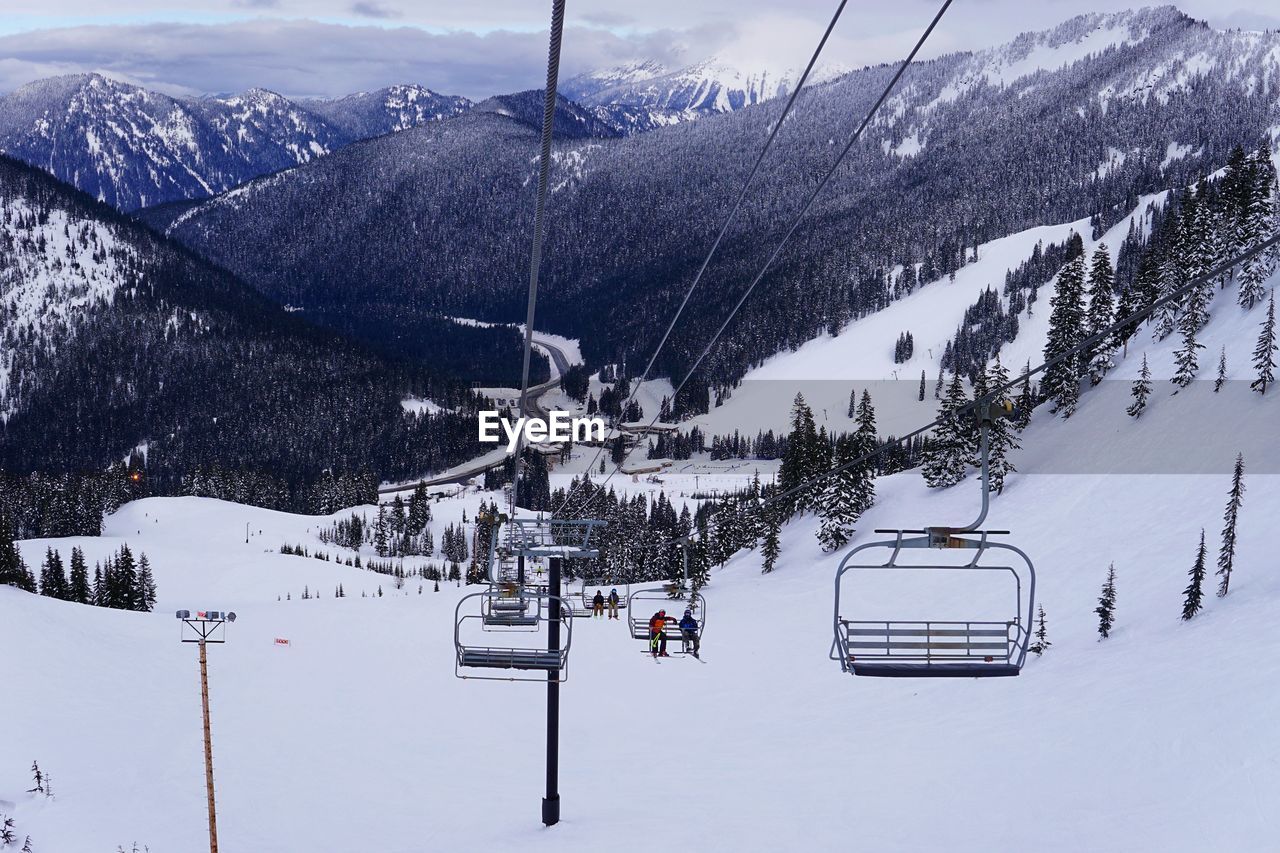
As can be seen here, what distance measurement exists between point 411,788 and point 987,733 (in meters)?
22.6

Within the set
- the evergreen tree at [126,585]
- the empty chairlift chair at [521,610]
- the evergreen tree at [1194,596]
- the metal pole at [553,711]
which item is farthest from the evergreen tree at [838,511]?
the evergreen tree at [126,585]

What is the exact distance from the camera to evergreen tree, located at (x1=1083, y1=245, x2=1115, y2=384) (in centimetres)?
9144

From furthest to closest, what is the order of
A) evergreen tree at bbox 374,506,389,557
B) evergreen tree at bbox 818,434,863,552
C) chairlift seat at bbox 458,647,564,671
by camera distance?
evergreen tree at bbox 374,506,389,557
evergreen tree at bbox 818,434,863,552
chairlift seat at bbox 458,647,564,671

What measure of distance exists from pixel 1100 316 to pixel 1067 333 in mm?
4154

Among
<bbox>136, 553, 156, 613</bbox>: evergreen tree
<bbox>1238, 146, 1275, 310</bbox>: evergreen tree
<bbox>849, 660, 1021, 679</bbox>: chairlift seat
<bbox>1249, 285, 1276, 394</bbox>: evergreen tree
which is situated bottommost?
<bbox>136, 553, 156, 613</bbox>: evergreen tree

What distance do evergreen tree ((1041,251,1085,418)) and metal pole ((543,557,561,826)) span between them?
243 feet

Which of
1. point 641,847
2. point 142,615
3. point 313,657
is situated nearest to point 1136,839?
point 641,847

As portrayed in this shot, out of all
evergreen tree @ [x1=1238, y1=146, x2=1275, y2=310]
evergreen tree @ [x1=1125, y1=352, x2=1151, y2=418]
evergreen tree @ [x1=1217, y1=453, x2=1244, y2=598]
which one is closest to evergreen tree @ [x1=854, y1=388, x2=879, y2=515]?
evergreen tree @ [x1=1125, y1=352, x2=1151, y2=418]

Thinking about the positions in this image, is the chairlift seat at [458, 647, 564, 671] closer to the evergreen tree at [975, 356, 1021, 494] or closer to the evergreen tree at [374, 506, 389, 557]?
the evergreen tree at [975, 356, 1021, 494]

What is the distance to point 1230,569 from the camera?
172ft

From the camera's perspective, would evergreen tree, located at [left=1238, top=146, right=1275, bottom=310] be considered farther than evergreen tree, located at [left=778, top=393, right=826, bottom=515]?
No

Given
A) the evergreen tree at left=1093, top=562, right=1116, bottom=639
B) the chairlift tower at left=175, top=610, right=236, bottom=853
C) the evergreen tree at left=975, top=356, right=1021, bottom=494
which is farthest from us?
the evergreen tree at left=975, top=356, right=1021, bottom=494

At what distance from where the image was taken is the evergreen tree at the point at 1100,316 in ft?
300

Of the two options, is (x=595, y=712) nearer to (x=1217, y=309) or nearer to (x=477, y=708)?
(x=477, y=708)
